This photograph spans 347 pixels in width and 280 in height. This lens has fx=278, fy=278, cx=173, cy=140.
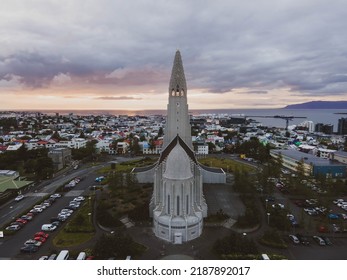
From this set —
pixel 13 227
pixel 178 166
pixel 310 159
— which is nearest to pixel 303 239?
pixel 178 166

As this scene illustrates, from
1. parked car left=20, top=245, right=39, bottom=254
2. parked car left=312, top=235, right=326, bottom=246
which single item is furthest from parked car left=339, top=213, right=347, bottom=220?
parked car left=20, top=245, right=39, bottom=254

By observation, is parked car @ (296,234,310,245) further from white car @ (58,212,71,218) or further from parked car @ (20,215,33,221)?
parked car @ (20,215,33,221)

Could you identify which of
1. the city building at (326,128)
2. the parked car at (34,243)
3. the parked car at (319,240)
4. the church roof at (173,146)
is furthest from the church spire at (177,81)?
the city building at (326,128)

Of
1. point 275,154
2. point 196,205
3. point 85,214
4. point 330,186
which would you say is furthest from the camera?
point 275,154

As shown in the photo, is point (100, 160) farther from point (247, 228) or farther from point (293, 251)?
point (293, 251)

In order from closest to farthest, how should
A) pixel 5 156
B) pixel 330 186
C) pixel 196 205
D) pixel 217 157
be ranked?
pixel 196 205 → pixel 330 186 → pixel 5 156 → pixel 217 157

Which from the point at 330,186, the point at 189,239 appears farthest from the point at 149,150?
the point at 189,239
